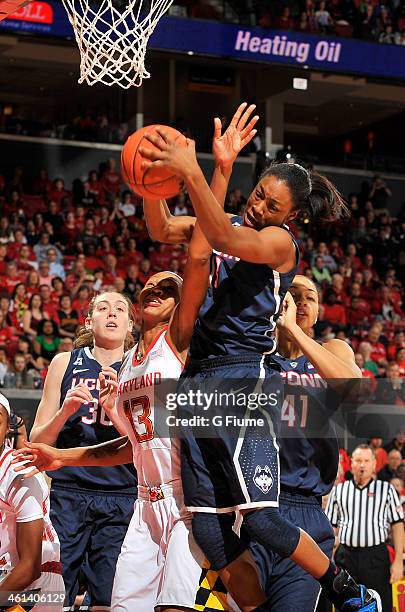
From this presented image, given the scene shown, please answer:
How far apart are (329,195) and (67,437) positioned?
2.06 meters

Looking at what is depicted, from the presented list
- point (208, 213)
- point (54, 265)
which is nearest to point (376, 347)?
point (54, 265)

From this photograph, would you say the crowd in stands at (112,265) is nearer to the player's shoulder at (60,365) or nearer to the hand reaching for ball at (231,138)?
the player's shoulder at (60,365)

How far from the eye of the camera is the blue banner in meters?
15.4

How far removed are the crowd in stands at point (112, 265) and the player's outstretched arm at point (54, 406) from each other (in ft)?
15.9

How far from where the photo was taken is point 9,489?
434cm

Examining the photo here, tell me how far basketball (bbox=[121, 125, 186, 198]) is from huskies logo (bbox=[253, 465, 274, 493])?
1.12 metres

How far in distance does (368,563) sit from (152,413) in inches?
192

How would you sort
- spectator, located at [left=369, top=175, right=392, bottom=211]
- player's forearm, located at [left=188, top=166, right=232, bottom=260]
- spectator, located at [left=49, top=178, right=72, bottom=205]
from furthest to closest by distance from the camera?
spectator, located at [left=369, top=175, right=392, bottom=211] < spectator, located at [left=49, top=178, right=72, bottom=205] < player's forearm, located at [left=188, top=166, right=232, bottom=260]

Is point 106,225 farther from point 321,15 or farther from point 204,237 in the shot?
point 204,237

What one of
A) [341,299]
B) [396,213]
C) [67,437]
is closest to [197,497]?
[67,437]

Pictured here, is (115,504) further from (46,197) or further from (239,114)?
(46,197)

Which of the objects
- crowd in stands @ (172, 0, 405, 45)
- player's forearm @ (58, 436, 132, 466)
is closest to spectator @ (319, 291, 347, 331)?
crowd in stands @ (172, 0, 405, 45)

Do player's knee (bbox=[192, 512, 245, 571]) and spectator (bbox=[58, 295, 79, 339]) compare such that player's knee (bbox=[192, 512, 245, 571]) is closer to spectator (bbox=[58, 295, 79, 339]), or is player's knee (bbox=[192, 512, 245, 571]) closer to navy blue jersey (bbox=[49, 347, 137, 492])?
navy blue jersey (bbox=[49, 347, 137, 492])

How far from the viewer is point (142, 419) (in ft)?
13.7
